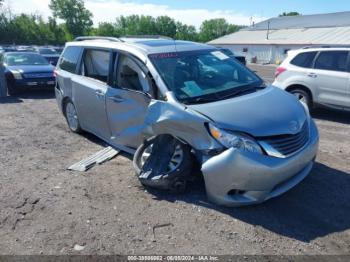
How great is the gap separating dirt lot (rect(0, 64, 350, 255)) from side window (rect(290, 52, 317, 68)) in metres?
3.43

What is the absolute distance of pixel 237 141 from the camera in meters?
3.64

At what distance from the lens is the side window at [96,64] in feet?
17.9

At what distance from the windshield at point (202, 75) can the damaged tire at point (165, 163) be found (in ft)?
1.91

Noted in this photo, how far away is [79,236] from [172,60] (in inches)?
98.8

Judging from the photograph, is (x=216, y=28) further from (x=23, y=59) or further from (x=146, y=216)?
(x=146, y=216)

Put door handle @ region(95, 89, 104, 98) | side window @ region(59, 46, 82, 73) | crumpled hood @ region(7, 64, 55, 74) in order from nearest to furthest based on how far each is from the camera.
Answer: door handle @ region(95, 89, 104, 98), side window @ region(59, 46, 82, 73), crumpled hood @ region(7, 64, 55, 74)

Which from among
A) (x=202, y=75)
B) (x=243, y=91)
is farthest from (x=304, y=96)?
(x=202, y=75)

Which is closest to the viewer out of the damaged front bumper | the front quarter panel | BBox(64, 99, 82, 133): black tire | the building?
the damaged front bumper

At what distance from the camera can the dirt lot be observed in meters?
3.38

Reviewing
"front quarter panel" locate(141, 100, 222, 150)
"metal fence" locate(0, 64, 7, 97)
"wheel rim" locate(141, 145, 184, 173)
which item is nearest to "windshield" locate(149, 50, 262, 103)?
"front quarter panel" locate(141, 100, 222, 150)

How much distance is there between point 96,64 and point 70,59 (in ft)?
3.68

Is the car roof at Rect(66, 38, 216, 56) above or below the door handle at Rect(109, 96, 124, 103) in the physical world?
above

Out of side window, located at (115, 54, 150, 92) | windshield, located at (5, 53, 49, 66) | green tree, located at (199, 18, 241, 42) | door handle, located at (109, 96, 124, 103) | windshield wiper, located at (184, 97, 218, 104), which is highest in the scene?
side window, located at (115, 54, 150, 92)

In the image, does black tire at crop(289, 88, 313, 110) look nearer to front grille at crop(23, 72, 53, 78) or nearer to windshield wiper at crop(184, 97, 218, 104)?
windshield wiper at crop(184, 97, 218, 104)
